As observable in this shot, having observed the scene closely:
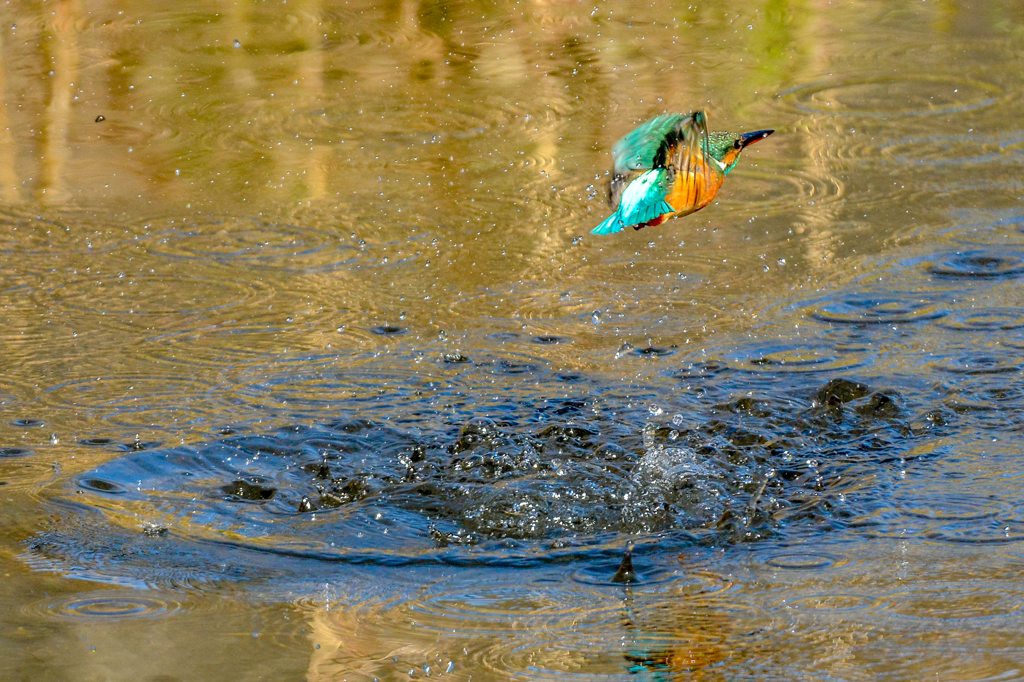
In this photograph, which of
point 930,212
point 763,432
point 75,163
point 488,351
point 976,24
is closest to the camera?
point 763,432

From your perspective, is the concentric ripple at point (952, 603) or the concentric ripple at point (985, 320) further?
the concentric ripple at point (985, 320)

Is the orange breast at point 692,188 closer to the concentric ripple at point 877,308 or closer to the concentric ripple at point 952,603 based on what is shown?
the concentric ripple at point 952,603

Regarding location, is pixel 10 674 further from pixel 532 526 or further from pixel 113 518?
pixel 532 526

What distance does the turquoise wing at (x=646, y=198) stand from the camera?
2045mm

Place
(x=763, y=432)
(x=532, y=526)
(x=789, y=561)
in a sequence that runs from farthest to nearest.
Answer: (x=763, y=432) → (x=532, y=526) → (x=789, y=561)

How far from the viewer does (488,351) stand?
3340 millimetres

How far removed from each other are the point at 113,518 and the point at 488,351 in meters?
1.20

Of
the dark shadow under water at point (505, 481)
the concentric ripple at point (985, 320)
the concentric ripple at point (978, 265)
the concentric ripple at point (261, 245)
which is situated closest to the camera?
the dark shadow under water at point (505, 481)

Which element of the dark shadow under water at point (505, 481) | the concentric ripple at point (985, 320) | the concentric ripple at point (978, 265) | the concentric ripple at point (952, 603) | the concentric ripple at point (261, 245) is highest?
the concentric ripple at point (261, 245)

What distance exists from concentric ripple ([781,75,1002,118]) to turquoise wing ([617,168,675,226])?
3141mm

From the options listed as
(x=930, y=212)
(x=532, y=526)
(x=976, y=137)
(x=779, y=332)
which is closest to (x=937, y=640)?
(x=532, y=526)

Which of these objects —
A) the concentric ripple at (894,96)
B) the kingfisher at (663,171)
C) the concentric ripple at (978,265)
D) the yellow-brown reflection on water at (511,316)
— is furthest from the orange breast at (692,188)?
the concentric ripple at (894,96)

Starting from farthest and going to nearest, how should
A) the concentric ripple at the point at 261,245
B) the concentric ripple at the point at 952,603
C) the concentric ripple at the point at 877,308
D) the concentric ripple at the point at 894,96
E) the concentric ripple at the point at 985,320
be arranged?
the concentric ripple at the point at 894,96, the concentric ripple at the point at 261,245, the concentric ripple at the point at 877,308, the concentric ripple at the point at 985,320, the concentric ripple at the point at 952,603

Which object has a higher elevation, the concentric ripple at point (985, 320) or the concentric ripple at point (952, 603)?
the concentric ripple at point (985, 320)
